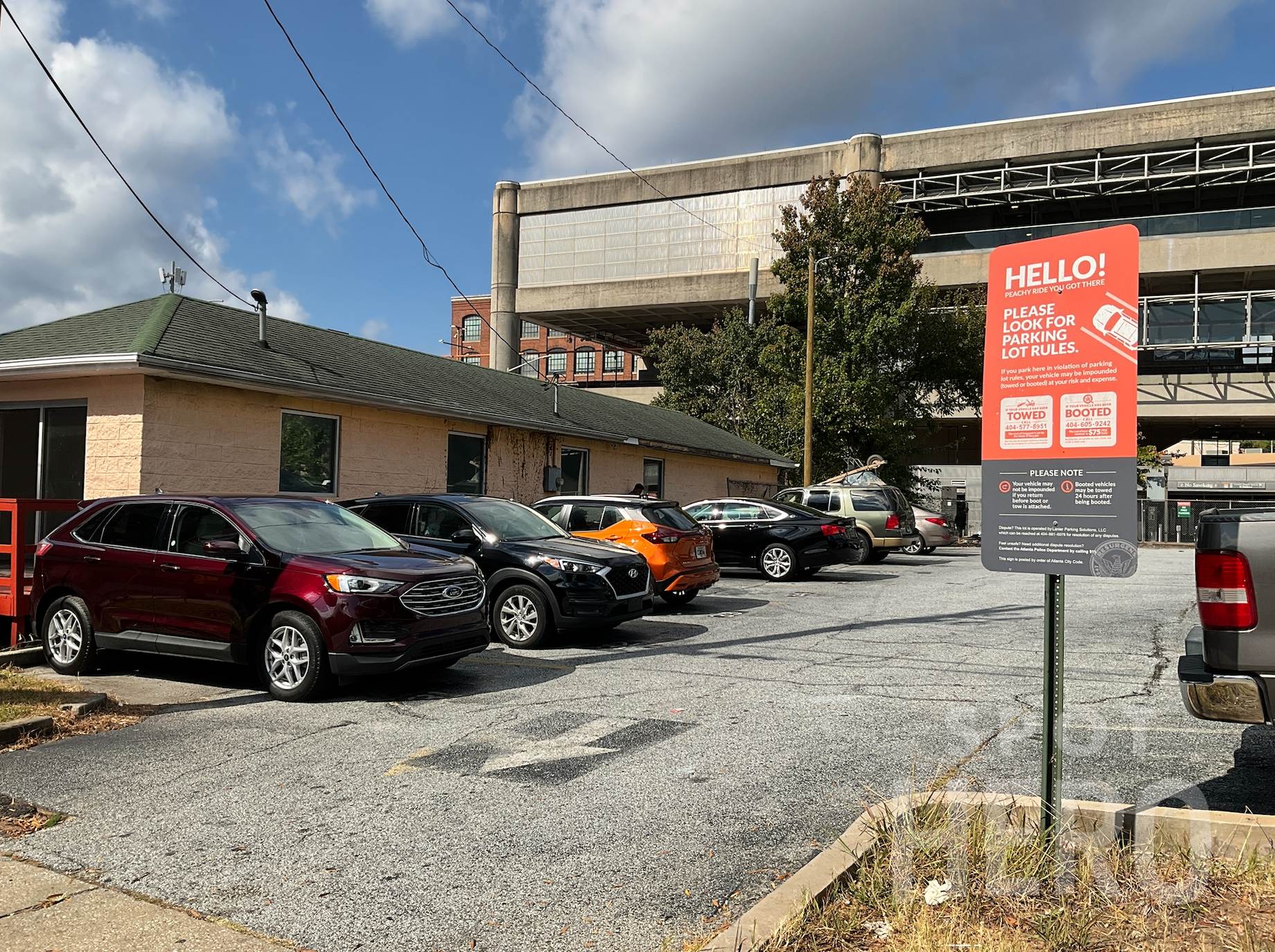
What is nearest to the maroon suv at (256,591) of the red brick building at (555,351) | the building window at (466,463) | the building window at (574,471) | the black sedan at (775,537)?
the building window at (466,463)

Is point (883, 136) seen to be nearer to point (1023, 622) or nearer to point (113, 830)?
point (1023, 622)

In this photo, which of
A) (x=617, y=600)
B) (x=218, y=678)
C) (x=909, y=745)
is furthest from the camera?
(x=617, y=600)

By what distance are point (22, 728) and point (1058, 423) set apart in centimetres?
639

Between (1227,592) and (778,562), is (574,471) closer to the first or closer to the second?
(778,562)

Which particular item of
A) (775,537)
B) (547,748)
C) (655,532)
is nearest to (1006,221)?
(775,537)

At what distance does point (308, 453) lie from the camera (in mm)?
15414

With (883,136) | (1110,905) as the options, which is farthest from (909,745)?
(883,136)

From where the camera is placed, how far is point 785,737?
658 cm

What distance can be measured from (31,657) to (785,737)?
7120 mm

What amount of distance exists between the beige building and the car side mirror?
4.31m

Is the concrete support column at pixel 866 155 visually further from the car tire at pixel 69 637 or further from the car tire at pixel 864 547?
the car tire at pixel 69 637

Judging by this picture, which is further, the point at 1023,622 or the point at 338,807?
the point at 1023,622

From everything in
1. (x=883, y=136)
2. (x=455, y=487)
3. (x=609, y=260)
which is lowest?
(x=455, y=487)

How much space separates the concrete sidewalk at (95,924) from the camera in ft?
11.9
